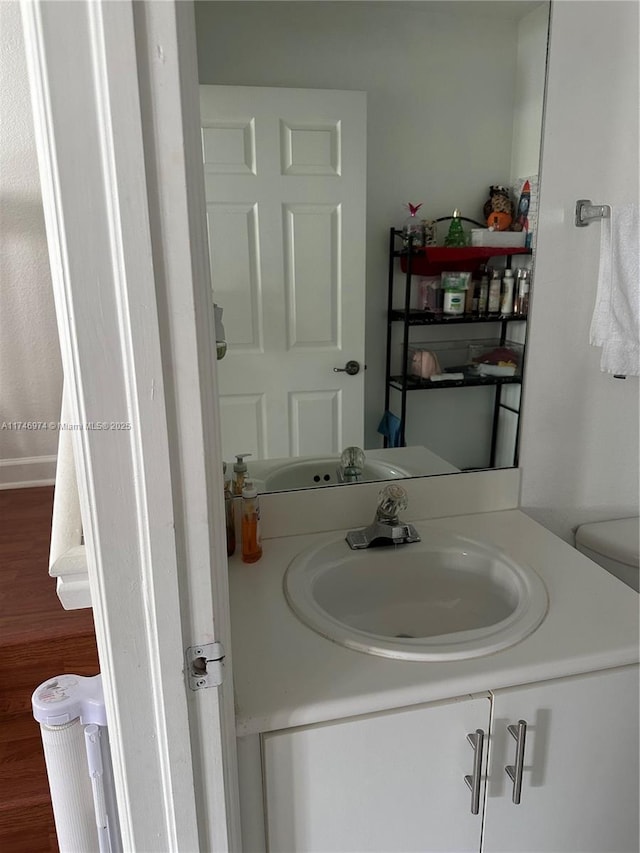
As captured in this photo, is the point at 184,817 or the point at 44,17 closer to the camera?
the point at 44,17

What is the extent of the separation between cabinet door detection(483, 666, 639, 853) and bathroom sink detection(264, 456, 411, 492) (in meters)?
0.58

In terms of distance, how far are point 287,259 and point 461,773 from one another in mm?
962

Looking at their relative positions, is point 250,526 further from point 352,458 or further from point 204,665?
point 204,665

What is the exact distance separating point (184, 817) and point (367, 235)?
1054mm

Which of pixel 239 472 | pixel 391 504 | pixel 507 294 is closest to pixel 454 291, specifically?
pixel 507 294

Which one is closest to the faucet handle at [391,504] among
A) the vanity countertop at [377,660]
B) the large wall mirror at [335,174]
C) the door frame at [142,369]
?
the large wall mirror at [335,174]

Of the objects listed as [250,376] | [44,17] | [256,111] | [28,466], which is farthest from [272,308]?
[28,466]

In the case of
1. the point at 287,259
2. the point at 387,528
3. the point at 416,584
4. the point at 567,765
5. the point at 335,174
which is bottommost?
the point at 567,765

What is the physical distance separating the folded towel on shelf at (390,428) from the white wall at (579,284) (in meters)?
0.30

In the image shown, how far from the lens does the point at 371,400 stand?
137cm

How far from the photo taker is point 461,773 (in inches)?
37.0

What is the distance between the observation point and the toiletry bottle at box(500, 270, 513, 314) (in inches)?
53.1

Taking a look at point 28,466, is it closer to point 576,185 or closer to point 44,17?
point 44,17

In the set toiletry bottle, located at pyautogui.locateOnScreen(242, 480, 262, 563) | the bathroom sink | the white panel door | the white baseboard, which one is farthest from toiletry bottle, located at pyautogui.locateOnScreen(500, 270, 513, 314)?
the white baseboard
